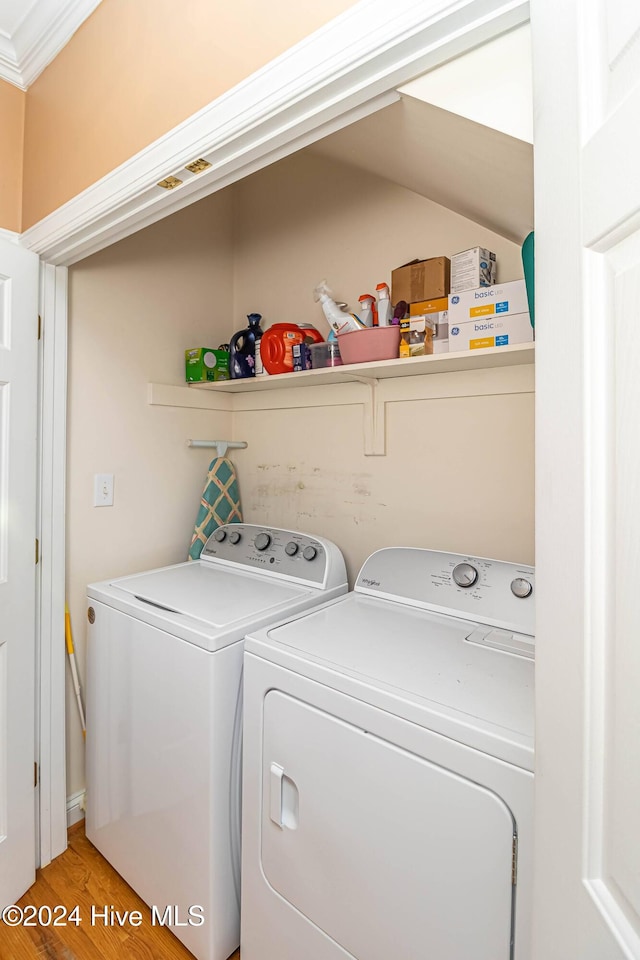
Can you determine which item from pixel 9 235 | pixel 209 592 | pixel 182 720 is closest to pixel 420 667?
pixel 182 720

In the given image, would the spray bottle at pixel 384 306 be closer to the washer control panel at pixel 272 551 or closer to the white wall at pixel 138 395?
the washer control panel at pixel 272 551

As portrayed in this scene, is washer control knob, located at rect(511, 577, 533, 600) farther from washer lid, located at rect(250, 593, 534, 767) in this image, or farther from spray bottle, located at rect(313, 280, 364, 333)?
spray bottle, located at rect(313, 280, 364, 333)

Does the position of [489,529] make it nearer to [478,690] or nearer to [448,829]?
[478,690]

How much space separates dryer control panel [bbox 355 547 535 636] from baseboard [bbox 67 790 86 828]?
1368 mm

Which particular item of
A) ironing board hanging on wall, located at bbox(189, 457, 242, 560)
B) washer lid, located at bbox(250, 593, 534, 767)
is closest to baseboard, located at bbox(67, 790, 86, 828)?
ironing board hanging on wall, located at bbox(189, 457, 242, 560)

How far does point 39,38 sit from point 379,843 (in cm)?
235

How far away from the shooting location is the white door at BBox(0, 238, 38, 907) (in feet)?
5.06

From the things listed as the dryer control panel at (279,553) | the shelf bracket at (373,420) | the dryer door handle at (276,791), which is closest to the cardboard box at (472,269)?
the shelf bracket at (373,420)

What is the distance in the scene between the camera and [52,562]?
5.77 ft

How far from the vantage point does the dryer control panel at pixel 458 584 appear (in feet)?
4.41

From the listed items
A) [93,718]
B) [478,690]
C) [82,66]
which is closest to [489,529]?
[478,690]

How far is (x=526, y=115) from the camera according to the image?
751 mm

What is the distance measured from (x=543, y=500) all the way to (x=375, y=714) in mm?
656

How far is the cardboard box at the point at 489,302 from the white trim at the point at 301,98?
66cm
